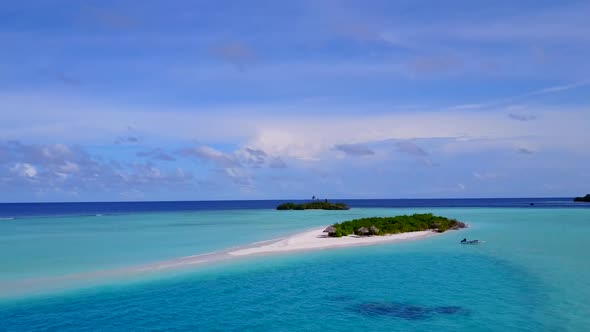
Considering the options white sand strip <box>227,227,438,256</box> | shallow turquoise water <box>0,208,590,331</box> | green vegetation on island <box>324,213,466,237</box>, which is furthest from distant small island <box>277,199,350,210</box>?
shallow turquoise water <box>0,208,590,331</box>

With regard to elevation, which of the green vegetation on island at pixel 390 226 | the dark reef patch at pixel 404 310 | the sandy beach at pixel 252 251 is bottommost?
the dark reef patch at pixel 404 310

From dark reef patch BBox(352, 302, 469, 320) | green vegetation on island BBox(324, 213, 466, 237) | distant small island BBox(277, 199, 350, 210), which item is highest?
distant small island BBox(277, 199, 350, 210)

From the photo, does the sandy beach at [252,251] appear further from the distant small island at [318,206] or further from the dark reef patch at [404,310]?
the distant small island at [318,206]

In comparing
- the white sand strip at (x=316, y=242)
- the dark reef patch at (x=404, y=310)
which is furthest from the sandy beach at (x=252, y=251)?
the dark reef patch at (x=404, y=310)

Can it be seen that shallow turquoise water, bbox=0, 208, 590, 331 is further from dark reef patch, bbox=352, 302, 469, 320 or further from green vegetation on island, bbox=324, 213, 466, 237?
green vegetation on island, bbox=324, 213, 466, 237

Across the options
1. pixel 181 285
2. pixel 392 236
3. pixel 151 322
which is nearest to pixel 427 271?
pixel 181 285

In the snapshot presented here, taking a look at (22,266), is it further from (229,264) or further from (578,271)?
(578,271)
